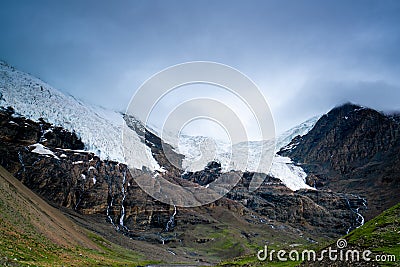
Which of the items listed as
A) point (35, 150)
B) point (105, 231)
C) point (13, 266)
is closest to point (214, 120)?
point (13, 266)

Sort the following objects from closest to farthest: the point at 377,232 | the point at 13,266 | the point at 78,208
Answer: the point at 13,266
the point at 377,232
the point at 78,208

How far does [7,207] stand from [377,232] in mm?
53716

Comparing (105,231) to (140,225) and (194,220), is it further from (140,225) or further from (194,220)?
(194,220)

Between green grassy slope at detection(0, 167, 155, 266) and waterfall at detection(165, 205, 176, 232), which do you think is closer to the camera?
green grassy slope at detection(0, 167, 155, 266)

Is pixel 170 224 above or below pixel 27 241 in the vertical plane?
below

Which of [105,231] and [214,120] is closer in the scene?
[214,120]

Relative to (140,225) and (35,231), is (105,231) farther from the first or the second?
(35,231)

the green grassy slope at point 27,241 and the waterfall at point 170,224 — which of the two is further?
the waterfall at point 170,224

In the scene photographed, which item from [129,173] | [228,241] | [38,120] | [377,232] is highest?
[38,120]

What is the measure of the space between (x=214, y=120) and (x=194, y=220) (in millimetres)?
116713

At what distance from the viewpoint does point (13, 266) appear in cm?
2828

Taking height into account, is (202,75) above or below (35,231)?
above

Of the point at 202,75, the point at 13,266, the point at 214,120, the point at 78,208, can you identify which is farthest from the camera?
the point at 78,208

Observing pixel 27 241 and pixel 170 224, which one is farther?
pixel 170 224
